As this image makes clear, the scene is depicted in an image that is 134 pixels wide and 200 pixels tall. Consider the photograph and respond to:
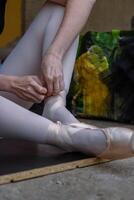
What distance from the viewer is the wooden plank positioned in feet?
6.59

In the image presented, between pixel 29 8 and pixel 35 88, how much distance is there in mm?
3866

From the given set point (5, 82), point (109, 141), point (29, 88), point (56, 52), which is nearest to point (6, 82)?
point (5, 82)

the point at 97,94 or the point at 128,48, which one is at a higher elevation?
the point at 128,48

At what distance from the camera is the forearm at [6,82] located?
2.29 metres

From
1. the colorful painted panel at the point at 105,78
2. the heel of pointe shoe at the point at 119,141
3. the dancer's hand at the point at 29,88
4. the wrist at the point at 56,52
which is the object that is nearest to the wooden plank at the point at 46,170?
the heel of pointe shoe at the point at 119,141

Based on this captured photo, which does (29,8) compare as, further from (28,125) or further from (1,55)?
(28,125)

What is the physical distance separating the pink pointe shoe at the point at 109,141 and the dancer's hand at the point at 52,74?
5.5 inches

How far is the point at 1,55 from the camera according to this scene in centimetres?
397

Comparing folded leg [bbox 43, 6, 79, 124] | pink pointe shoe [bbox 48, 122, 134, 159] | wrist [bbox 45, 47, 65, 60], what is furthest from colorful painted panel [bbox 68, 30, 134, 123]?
pink pointe shoe [bbox 48, 122, 134, 159]

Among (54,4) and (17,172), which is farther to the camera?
(54,4)

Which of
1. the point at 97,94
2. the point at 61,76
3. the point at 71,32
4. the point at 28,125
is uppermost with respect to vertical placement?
the point at 71,32

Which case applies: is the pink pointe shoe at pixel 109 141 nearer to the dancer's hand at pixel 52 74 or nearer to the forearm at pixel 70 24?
the dancer's hand at pixel 52 74

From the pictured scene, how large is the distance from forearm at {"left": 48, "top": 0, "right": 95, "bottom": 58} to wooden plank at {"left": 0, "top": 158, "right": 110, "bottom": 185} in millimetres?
440

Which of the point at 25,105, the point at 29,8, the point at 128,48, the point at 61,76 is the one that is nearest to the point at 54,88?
the point at 61,76
